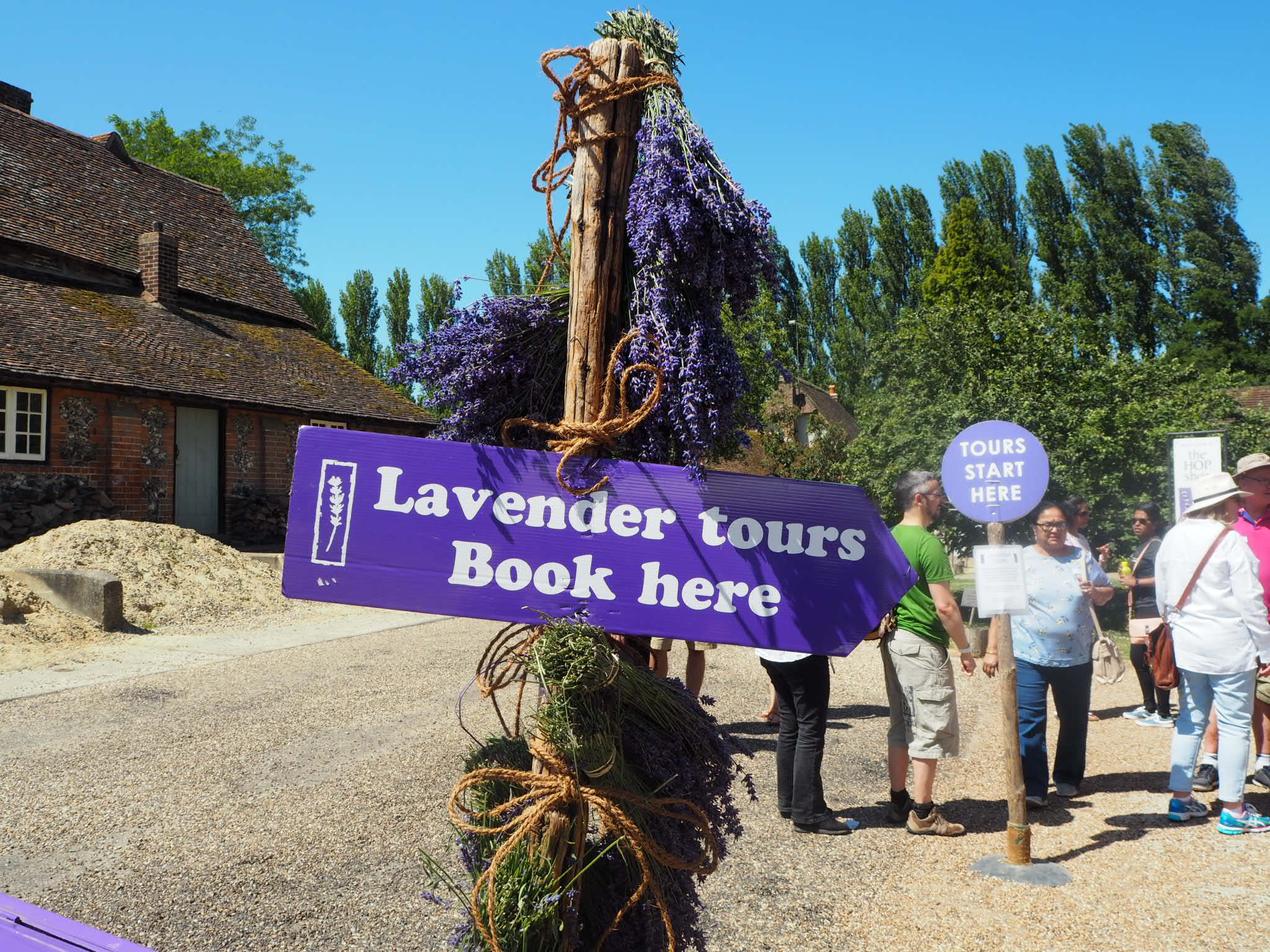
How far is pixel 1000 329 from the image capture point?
648 inches

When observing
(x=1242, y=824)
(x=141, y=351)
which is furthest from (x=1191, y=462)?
(x=141, y=351)

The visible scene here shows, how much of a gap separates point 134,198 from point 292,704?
66.8 ft

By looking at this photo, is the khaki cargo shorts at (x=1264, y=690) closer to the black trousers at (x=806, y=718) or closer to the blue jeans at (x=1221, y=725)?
the blue jeans at (x=1221, y=725)

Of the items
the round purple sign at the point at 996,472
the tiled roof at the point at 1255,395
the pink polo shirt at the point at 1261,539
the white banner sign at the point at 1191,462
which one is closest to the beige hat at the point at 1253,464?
the pink polo shirt at the point at 1261,539

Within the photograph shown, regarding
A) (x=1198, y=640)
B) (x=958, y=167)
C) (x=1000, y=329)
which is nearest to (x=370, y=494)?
(x=1198, y=640)

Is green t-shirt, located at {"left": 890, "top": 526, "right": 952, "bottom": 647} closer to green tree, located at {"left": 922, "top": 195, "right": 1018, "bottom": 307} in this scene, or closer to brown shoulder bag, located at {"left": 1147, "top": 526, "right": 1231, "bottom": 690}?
brown shoulder bag, located at {"left": 1147, "top": 526, "right": 1231, "bottom": 690}

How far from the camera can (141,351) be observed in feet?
58.0

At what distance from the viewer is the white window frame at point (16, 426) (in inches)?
588

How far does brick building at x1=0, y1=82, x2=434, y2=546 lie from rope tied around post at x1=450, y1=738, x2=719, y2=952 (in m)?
15.2

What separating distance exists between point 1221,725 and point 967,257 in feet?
116

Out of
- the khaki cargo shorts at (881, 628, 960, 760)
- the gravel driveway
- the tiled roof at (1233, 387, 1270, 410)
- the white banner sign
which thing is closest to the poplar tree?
the gravel driveway

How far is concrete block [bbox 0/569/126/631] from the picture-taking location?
415 inches

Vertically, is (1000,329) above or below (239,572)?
above

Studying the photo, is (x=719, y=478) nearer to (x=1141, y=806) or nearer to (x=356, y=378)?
(x=1141, y=806)
